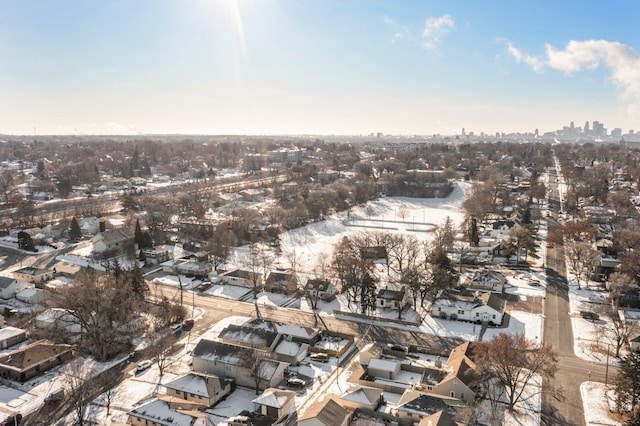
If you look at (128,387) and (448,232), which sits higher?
(448,232)

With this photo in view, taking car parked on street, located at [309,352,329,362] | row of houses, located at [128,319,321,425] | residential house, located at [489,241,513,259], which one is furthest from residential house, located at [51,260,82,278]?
residential house, located at [489,241,513,259]

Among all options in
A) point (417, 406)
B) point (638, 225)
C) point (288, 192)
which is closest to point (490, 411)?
point (417, 406)

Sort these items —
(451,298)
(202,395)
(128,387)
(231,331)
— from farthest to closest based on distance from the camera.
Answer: (451,298), (231,331), (128,387), (202,395)

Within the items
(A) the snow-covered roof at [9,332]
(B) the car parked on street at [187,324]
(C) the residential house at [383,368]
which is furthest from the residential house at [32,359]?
(C) the residential house at [383,368]

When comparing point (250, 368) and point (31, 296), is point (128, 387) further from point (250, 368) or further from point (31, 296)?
point (31, 296)

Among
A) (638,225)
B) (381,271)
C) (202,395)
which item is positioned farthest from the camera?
(638,225)

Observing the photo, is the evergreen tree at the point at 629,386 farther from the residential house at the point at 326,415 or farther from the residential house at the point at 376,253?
the residential house at the point at 376,253
